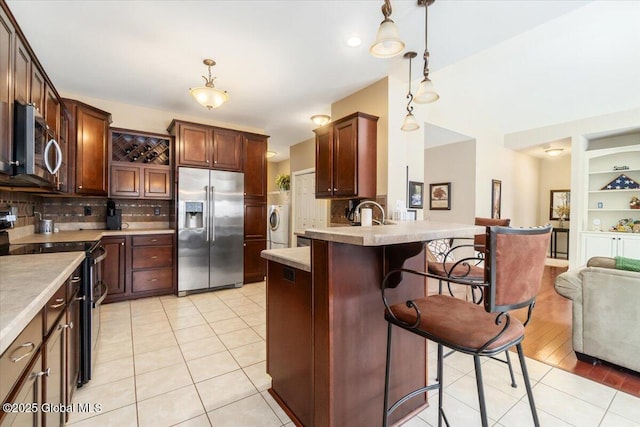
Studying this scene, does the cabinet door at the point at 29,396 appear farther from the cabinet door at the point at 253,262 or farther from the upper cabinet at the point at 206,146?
the cabinet door at the point at 253,262

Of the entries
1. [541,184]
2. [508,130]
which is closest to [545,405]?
[508,130]

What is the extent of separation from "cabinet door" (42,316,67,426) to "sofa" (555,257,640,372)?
3.31 m

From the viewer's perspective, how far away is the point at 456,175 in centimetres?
595

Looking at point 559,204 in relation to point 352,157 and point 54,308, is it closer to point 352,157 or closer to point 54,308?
point 352,157

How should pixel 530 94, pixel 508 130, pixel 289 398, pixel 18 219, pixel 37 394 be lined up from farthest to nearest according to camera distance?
1. pixel 508 130
2. pixel 530 94
3. pixel 18 219
4. pixel 289 398
5. pixel 37 394

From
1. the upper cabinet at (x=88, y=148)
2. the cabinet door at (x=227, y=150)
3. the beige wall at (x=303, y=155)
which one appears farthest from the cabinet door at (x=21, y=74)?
the beige wall at (x=303, y=155)

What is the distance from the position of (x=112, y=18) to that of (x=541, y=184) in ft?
30.1

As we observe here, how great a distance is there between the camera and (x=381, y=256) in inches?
60.1

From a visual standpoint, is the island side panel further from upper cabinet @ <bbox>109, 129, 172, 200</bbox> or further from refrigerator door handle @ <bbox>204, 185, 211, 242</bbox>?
upper cabinet @ <bbox>109, 129, 172, 200</bbox>

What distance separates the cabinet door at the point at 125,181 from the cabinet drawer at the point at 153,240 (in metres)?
0.62

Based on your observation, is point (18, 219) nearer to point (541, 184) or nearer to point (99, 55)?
point (99, 55)

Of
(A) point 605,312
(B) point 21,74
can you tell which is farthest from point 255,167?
(A) point 605,312

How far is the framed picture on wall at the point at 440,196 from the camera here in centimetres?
606

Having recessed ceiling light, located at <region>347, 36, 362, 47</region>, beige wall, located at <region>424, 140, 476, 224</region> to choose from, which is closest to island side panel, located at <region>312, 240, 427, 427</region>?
recessed ceiling light, located at <region>347, 36, 362, 47</region>
